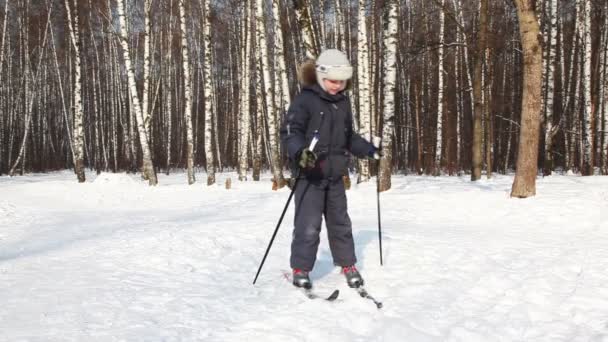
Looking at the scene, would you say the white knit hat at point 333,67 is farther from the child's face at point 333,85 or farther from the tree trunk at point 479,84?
the tree trunk at point 479,84

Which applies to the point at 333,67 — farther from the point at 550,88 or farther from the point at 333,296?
the point at 550,88

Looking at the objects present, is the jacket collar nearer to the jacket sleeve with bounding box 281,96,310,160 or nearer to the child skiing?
the child skiing

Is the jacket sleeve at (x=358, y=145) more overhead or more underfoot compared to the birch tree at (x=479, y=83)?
more underfoot

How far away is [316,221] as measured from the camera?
12.3 ft

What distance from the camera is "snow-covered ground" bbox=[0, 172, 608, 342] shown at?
285 cm

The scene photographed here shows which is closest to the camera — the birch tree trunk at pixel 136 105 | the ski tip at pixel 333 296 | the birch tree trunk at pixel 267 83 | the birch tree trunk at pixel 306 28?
→ the ski tip at pixel 333 296

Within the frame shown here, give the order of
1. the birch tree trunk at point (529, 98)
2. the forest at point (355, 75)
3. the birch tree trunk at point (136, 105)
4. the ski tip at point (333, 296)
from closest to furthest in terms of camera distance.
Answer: the ski tip at point (333, 296)
the birch tree trunk at point (529, 98)
the forest at point (355, 75)
the birch tree trunk at point (136, 105)

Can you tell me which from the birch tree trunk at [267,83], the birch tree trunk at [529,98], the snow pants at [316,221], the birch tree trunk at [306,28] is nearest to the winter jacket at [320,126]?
the snow pants at [316,221]

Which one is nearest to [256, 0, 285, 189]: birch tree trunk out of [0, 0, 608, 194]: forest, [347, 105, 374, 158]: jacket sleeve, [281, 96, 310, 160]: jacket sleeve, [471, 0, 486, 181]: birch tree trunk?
[0, 0, 608, 194]: forest

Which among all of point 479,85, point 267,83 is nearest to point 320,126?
point 479,85

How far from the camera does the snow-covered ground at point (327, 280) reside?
2.85 meters

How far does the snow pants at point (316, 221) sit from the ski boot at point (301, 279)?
41 millimetres

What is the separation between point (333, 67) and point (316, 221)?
1222mm

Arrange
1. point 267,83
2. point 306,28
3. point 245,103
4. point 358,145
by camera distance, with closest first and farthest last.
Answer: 1. point 358,145
2. point 306,28
3. point 267,83
4. point 245,103
